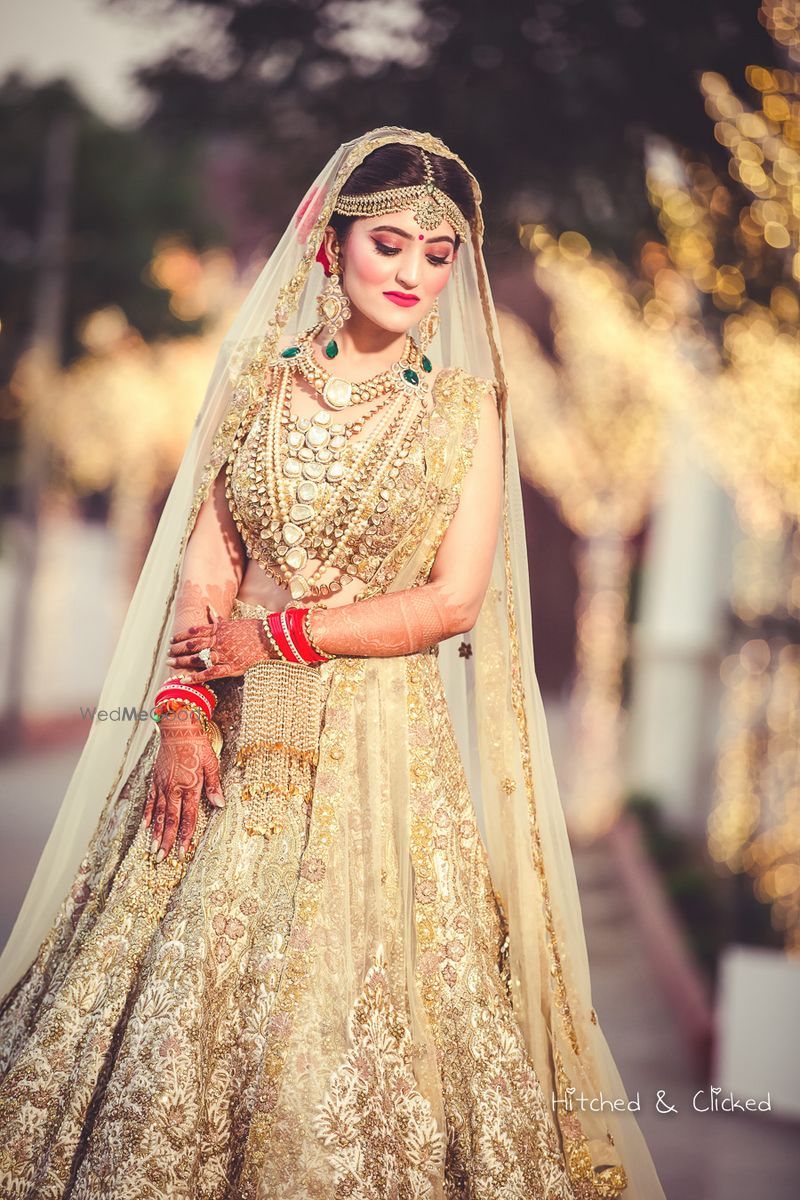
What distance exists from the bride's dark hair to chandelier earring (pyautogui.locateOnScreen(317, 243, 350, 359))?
84 millimetres

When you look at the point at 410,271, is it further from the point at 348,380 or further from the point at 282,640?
the point at 282,640

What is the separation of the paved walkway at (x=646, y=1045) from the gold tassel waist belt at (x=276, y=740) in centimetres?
170

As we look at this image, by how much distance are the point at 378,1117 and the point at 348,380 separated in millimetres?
1217

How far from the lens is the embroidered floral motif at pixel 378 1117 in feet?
6.03

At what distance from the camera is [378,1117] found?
1872mm

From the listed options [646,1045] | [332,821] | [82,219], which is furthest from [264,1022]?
[82,219]

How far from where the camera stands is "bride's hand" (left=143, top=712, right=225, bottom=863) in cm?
206

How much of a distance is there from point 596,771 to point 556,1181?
289 inches

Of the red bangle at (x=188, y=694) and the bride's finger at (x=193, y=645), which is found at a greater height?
the bride's finger at (x=193, y=645)

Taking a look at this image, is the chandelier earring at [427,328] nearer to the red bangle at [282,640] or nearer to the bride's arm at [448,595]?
the bride's arm at [448,595]

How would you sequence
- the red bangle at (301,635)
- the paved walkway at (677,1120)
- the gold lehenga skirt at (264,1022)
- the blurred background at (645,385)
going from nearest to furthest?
the gold lehenga skirt at (264,1022) < the red bangle at (301,635) < the paved walkway at (677,1120) < the blurred background at (645,385)

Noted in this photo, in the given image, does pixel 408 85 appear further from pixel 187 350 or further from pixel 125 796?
pixel 187 350

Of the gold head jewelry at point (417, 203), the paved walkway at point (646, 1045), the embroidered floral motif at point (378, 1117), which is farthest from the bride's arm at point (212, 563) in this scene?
the paved walkway at point (646, 1045)

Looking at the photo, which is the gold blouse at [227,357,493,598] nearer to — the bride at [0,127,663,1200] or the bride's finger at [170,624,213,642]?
the bride at [0,127,663,1200]
